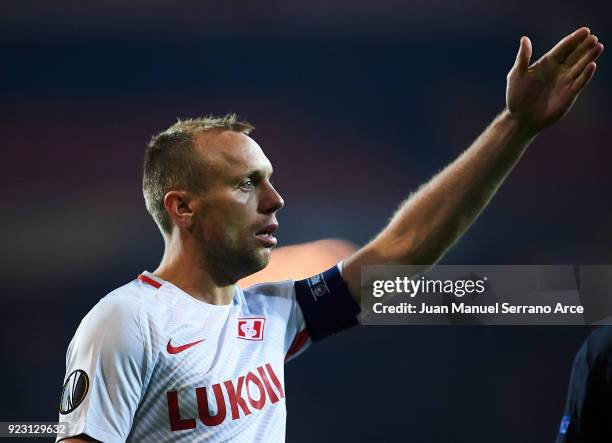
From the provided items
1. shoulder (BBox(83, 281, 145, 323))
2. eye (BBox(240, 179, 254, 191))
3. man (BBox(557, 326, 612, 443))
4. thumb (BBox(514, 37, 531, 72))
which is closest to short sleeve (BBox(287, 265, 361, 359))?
eye (BBox(240, 179, 254, 191))

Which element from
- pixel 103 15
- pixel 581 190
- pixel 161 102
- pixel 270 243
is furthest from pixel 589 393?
pixel 103 15

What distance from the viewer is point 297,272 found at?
10.4 feet

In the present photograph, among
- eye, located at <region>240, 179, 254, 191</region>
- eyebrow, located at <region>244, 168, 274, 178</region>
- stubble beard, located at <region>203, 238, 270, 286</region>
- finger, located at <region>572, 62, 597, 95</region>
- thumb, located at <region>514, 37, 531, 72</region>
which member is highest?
thumb, located at <region>514, 37, 531, 72</region>

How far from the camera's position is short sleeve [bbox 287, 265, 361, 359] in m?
1.88

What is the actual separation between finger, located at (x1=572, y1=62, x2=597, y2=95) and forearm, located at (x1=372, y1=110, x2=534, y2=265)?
144 mm

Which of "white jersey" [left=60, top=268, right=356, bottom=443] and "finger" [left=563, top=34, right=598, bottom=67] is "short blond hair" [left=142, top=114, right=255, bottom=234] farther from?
"finger" [left=563, top=34, right=598, bottom=67]

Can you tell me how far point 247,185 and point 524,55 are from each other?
72 cm

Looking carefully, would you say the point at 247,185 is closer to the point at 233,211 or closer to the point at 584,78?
the point at 233,211

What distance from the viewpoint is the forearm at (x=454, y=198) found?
173 centimetres

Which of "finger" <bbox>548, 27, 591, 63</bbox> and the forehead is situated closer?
"finger" <bbox>548, 27, 591, 63</bbox>

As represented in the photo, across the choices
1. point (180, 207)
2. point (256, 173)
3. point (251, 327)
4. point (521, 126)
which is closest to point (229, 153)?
point (256, 173)

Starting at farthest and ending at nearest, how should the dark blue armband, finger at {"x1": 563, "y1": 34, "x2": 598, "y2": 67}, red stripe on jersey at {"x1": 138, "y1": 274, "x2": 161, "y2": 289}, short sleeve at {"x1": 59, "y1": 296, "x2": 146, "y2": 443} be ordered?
the dark blue armband, red stripe on jersey at {"x1": 138, "y1": 274, "x2": 161, "y2": 289}, finger at {"x1": 563, "y1": 34, "x2": 598, "y2": 67}, short sleeve at {"x1": 59, "y1": 296, "x2": 146, "y2": 443}

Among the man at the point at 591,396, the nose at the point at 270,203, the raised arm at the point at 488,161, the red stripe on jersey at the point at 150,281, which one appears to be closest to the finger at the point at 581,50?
the raised arm at the point at 488,161

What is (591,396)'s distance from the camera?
5.36 ft
